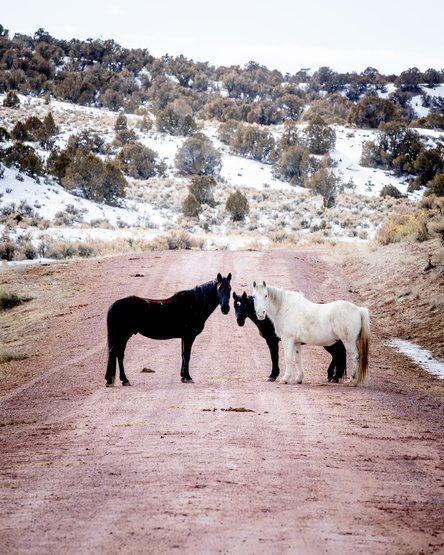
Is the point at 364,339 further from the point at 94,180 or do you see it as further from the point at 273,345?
the point at 94,180

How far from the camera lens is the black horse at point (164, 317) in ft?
37.6

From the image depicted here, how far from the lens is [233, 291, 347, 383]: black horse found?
39.1 feet

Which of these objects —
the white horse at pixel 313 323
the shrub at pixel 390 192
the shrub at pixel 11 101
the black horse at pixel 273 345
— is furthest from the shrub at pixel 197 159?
the white horse at pixel 313 323

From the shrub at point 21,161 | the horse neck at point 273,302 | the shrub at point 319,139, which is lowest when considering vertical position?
the horse neck at point 273,302

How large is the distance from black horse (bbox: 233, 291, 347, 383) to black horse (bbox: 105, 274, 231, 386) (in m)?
0.40

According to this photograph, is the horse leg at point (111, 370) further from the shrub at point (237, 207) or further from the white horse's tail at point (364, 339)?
the shrub at point (237, 207)

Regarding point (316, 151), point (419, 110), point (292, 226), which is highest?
point (419, 110)

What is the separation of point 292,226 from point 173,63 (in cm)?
7873

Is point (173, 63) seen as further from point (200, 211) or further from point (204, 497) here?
point (204, 497)

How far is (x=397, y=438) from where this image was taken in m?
8.03

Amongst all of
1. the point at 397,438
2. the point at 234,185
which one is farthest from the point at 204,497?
the point at 234,185

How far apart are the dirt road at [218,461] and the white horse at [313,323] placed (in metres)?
0.56

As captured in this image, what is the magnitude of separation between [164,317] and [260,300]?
158 cm

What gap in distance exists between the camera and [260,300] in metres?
11.5
